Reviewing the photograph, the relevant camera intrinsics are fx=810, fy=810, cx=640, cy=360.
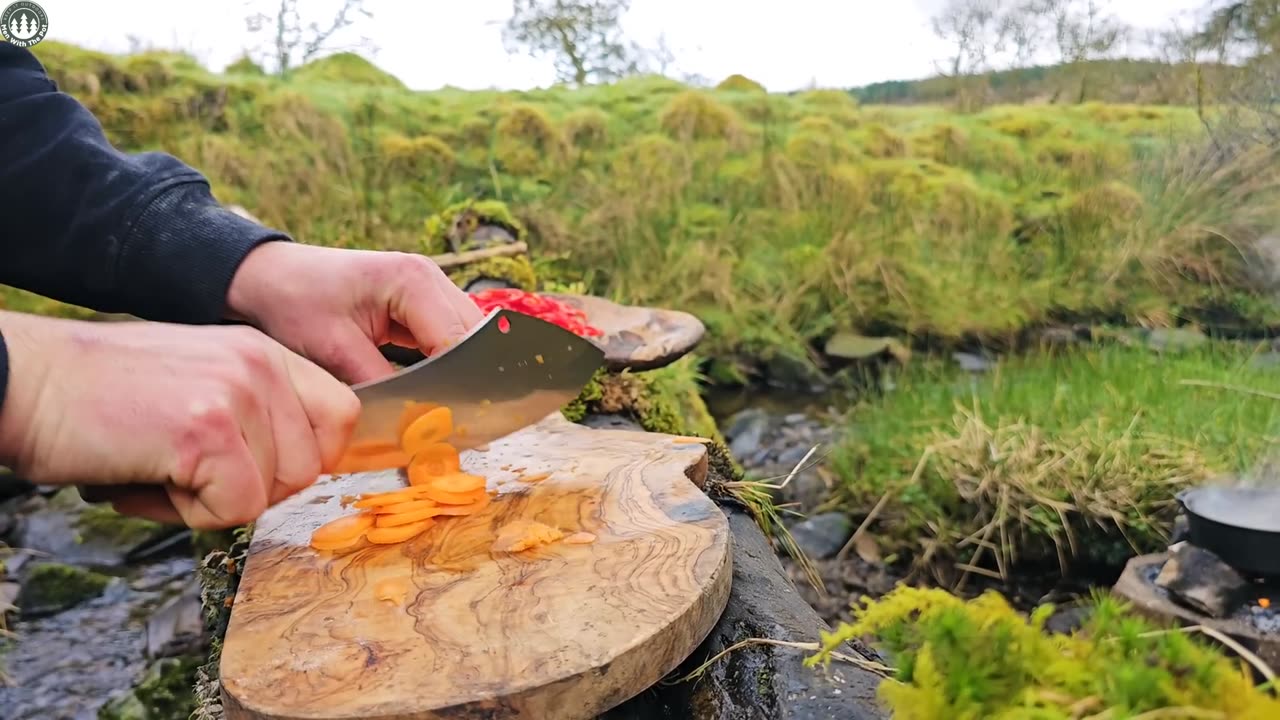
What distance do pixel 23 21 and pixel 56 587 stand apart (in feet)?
7.43

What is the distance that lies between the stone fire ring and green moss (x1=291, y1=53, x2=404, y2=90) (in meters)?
7.68

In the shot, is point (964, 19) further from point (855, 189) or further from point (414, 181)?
point (414, 181)

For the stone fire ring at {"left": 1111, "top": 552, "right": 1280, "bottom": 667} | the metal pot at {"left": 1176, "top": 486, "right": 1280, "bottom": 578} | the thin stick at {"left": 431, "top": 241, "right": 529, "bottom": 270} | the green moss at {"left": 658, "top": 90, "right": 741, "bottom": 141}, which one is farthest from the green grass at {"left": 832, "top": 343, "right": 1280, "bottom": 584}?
the green moss at {"left": 658, "top": 90, "right": 741, "bottom": 141}

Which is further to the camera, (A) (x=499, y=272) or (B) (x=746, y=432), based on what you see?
(B) (x=746, y=432)

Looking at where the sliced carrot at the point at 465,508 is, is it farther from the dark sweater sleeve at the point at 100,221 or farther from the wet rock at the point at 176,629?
the wet rock at the point at 176,629

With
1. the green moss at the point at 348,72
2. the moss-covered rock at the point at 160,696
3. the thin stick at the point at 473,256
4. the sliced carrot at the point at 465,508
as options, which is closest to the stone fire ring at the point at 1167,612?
the sliced carrot at the point at 465,508

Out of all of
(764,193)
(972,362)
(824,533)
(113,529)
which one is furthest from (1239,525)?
(764,193)

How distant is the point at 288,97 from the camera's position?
6.73 metres

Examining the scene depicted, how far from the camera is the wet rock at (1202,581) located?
8.36ft

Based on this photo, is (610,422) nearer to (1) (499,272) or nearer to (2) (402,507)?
(2) (402,507)

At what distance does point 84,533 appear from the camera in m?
3.77

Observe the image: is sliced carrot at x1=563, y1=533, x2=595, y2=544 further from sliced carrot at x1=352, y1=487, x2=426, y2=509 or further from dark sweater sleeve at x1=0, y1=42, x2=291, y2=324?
dark sweater sleeve at x1=0, y1=42, x2=291, y2=324

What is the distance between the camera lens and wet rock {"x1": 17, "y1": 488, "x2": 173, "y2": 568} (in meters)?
3.68

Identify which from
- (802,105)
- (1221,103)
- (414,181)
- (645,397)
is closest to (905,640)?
(645,397)
